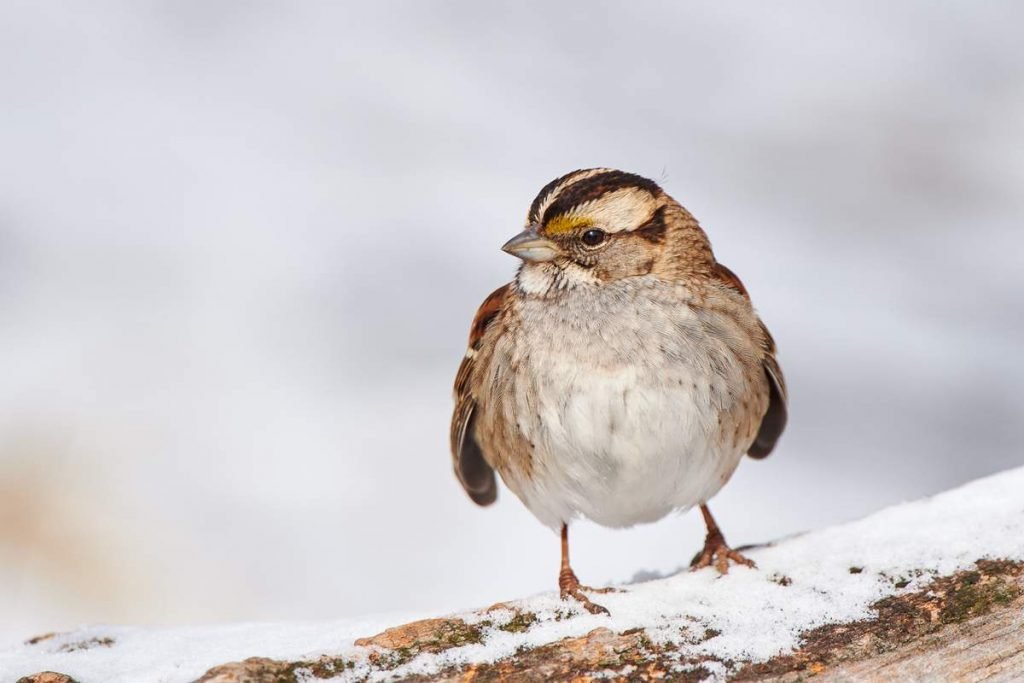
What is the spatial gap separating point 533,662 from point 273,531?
383cm

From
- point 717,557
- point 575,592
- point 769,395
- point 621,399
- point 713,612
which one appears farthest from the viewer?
point 769,395

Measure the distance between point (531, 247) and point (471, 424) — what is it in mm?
922

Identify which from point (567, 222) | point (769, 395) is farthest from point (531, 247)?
point (769, 395)

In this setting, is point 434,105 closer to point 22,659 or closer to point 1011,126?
point 1011,126

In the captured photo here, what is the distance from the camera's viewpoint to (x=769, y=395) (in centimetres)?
490

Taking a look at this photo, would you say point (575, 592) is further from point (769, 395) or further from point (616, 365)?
point (769, 395)

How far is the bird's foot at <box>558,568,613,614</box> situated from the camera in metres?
3.92

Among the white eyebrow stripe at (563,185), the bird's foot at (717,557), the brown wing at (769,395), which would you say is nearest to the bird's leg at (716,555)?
the bird's foot at (717,557)

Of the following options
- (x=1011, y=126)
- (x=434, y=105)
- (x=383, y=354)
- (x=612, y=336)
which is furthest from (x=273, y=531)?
(x=1011, y=126)

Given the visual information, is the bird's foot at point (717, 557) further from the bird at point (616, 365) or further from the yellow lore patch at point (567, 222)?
the yellow lore patch at point (567, 222)

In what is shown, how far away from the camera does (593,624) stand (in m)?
3.80

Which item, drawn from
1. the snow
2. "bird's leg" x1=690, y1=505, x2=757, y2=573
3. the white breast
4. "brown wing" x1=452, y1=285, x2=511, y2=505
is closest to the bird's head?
the white breast

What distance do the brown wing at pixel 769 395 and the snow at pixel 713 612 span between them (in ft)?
2.35

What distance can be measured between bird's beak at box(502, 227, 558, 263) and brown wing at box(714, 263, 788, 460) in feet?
2.30
